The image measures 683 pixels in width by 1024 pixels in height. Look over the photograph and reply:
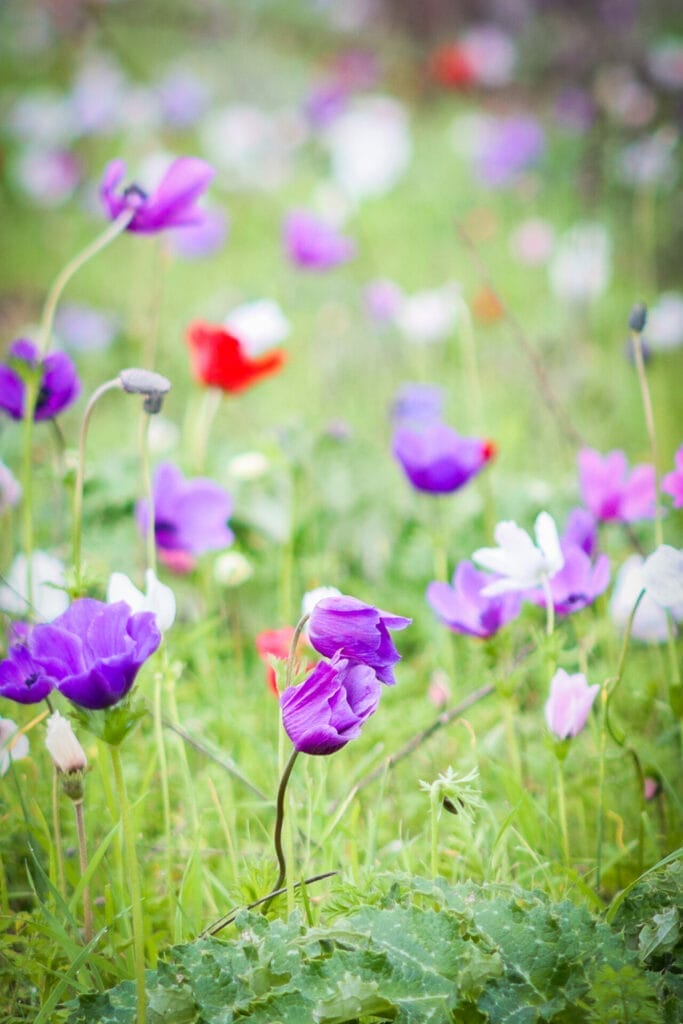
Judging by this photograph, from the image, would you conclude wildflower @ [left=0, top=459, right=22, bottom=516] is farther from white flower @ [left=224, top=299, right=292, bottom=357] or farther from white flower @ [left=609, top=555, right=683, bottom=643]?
white flower @ [left=609, top=555, right=683, bottom=643]

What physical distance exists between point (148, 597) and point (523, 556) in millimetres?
315

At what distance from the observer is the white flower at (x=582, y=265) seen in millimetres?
2133

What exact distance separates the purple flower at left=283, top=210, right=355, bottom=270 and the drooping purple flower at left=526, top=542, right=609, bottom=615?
3.87 feet

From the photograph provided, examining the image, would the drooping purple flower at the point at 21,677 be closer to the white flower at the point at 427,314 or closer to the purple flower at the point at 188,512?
the purple flower at the point at 188,512

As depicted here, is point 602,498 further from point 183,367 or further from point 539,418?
point 183,367

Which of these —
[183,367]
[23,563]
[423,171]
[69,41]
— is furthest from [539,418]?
[69,41]

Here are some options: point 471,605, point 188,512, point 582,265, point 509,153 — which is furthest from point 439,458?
point 509,153

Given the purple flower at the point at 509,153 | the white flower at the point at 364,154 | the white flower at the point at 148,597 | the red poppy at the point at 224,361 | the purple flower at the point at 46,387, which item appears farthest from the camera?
the white flower at the point at 364,154

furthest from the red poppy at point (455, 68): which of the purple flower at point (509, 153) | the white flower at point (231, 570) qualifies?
the white flower at point (231, 570)

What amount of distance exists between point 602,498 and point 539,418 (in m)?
0.97

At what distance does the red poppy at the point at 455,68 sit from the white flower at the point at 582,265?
1686mm

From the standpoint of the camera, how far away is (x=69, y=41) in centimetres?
382

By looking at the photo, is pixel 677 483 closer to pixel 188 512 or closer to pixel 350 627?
pixel 350 627

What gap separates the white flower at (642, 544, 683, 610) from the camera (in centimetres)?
71
